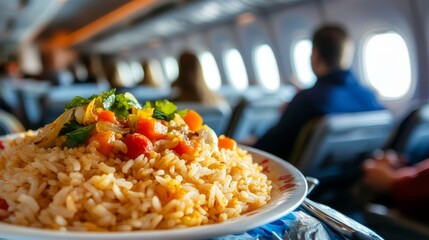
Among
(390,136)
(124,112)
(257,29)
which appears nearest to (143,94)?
(390,136)

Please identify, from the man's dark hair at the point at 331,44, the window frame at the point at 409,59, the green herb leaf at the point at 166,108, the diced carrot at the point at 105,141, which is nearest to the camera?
the diced carrot at the point at 105,141

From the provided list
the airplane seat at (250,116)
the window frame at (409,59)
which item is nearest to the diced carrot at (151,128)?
the airplane seat at (250,116)

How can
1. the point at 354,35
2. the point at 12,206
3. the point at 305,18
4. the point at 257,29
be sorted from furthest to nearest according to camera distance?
the point at 257,29 → the point at 305,18 → the point at 354,35 → the point at 12,206

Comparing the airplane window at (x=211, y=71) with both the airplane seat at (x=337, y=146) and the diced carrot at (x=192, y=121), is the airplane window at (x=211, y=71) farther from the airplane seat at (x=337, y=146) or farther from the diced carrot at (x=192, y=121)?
the diced carrot at (x=192, y=121)

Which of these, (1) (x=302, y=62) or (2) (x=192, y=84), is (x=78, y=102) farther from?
(1) (x=302, y=62)

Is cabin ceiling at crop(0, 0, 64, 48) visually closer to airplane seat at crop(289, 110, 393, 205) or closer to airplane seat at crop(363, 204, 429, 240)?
airplane seat at crop(289, 110, 393, 205)

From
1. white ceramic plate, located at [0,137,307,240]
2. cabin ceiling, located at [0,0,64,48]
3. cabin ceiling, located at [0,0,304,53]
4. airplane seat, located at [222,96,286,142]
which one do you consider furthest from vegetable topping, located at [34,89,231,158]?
cabin ceiling, located at [0,0,64,48]

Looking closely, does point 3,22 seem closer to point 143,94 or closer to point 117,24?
point 117,24
